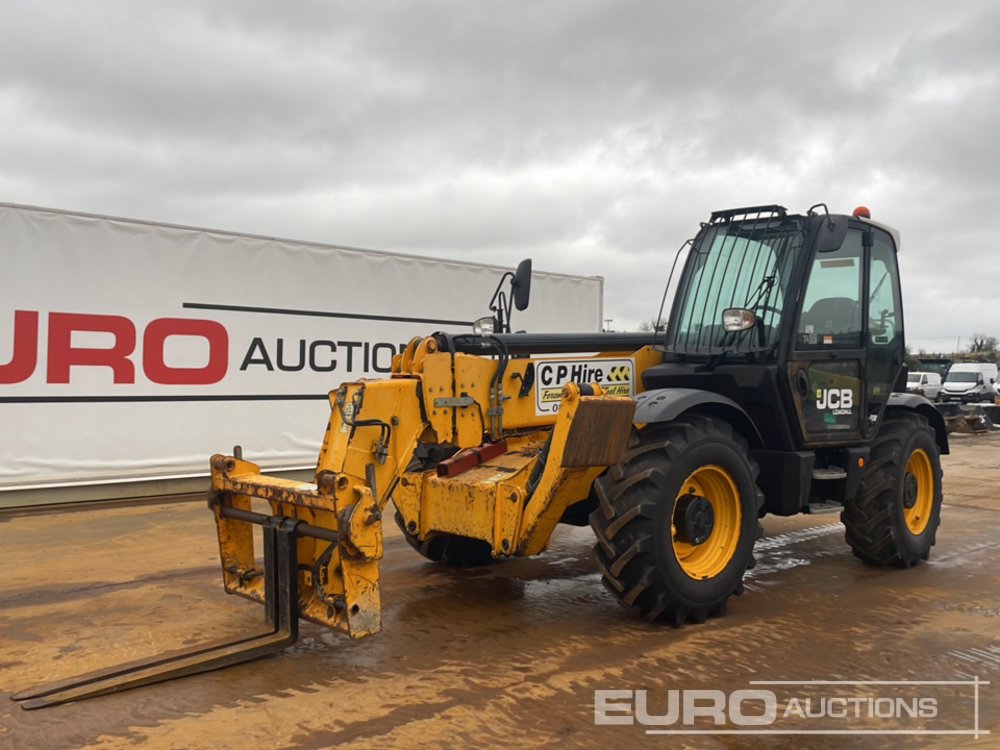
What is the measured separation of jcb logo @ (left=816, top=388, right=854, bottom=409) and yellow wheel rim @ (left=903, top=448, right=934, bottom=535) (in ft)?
3.67

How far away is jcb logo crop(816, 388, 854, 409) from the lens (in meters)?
5.96

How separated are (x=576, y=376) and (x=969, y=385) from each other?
27371 millimetres

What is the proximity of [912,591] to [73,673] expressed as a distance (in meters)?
5.27

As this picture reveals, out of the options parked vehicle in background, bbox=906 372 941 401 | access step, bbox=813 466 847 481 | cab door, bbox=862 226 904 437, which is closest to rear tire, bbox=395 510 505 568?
access step, bbox=813 466 847 481

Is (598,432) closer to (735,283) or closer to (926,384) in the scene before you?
(735,283)

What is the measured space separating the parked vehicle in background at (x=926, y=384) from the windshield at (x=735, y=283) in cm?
2541

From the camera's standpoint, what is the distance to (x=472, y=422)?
5422 millimetres

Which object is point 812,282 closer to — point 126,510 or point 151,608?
point 151,608

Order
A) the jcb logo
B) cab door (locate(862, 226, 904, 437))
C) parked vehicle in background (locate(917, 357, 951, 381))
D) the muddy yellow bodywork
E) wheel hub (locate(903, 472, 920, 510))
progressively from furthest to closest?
parked vehicle in background (locate(917, 357, 951, 381)) < wheel hub (locate(903, 472, 920, 510)) < cab door (locate(862, 226, 904, 437)) < the jcb logo < the muddy yellow bodywork

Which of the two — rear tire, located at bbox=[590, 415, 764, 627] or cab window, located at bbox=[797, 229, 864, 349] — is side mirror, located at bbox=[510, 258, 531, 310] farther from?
cab window, located at bbox=[797, 229, 864, 349]

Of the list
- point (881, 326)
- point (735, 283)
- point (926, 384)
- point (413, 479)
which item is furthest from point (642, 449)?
point (926, 384)

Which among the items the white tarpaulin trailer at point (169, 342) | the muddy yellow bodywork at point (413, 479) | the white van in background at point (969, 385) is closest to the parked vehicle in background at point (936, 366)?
the white van in background at point (969, 385)

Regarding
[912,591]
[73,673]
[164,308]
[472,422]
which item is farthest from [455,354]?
[164,308]

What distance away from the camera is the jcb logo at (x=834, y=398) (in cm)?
596
